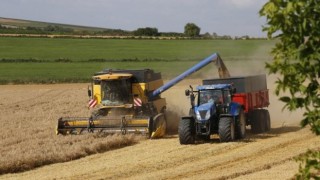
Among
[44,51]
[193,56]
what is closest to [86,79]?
[193,56]

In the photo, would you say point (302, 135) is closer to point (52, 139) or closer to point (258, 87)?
point (258, 87)

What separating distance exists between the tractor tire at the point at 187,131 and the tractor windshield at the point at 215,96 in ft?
3.27

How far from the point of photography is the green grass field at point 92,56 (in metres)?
54.5

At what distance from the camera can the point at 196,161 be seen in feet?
56.2

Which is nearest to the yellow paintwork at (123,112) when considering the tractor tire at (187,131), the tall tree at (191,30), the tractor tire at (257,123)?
the tractor tire at (187,131)

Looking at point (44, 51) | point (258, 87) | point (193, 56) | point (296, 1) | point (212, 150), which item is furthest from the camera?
point (44, 51)

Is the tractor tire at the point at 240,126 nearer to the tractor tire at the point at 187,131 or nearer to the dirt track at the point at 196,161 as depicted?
the dirt track at the point at 196,161

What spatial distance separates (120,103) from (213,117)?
5.13m

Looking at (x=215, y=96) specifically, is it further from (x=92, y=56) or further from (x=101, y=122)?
(x=92, y=56)

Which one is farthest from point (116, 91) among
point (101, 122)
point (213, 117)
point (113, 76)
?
point (213, 117)

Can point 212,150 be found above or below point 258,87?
below

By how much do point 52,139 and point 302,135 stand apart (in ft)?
27.7

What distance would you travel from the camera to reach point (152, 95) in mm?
25625

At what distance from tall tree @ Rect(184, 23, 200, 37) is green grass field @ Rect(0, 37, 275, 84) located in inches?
516
